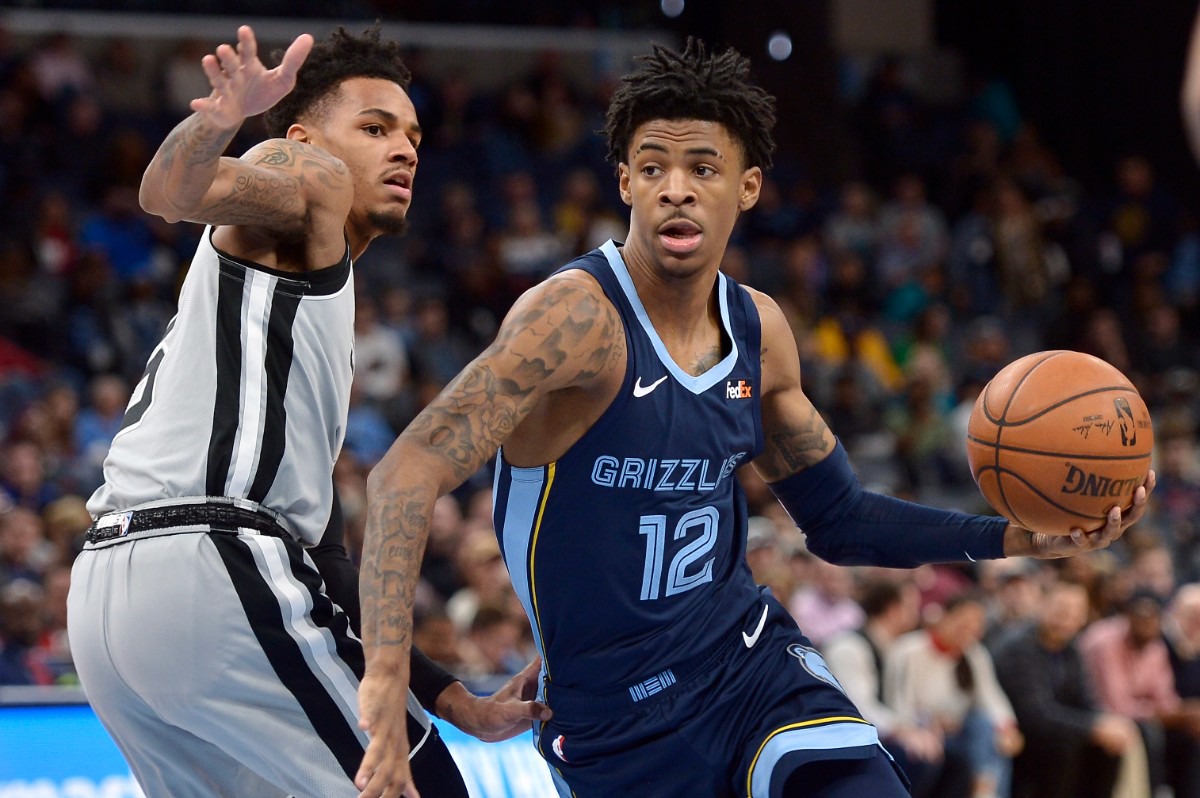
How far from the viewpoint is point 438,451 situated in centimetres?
320

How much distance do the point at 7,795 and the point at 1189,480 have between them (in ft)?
32.0

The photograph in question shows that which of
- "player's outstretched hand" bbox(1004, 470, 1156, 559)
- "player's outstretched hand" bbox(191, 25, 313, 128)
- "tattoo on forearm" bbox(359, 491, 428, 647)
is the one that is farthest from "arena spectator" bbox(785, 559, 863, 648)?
"player's outstretched hand" bbox(191, 25, 313, 128)

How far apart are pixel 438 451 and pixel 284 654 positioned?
1.86 ft

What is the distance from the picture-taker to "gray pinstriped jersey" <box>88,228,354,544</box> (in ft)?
10.9

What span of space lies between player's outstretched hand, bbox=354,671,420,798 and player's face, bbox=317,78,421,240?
4.33 ft

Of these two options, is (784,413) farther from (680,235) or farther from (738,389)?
→ (680,235)

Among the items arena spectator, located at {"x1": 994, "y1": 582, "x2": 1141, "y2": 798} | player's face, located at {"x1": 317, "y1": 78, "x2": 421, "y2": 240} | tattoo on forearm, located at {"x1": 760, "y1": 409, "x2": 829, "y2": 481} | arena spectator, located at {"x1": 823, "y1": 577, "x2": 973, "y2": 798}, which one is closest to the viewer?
player's face, located at {"x1": 317, "y1": 78, "x2": 421, "y2": 240}

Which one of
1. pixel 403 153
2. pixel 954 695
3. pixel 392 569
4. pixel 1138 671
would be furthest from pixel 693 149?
pixel 1138 671

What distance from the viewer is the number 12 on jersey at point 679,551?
359 centimetres

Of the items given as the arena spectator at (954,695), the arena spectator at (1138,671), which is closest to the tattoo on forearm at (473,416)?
the arena spectator at (954,695)

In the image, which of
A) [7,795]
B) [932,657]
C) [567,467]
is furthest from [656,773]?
[932,657]

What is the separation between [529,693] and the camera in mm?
3947

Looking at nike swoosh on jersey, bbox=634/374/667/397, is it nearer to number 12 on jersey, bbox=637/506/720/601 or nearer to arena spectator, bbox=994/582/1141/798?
number 12 on jersey, bbox=637/506/720/601

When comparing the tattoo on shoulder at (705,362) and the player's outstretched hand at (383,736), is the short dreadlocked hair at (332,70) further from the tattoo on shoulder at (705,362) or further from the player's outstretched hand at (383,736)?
the player's outstretched hand at (383,736)
